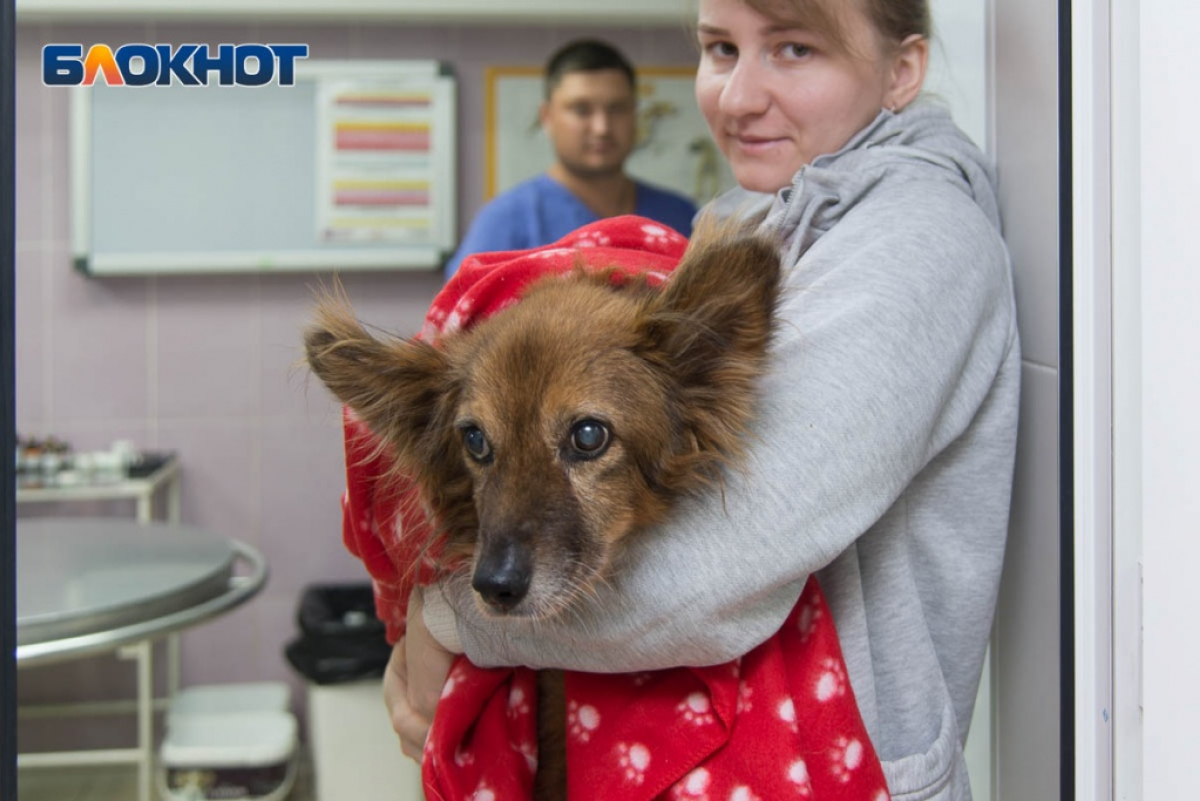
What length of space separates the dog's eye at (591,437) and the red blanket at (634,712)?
0.51 ft

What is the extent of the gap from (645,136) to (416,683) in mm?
2882

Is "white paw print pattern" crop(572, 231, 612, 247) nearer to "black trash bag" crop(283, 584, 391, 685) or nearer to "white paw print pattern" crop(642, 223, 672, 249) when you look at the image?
"white paw print pattern" crop(642, 223, 672, 249)

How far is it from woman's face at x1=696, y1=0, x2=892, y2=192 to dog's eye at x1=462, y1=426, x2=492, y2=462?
0.40m

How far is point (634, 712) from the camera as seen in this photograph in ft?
2.89

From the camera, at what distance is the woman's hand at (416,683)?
0.99 m

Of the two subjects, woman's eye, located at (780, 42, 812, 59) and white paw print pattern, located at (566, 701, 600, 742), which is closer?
white paw print pattern, located at (566, 701, 600, 742)

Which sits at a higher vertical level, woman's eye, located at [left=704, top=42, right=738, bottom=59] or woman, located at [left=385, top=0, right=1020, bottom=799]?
woman's eye, located at [left=704, top=42, right=738, bottom=59]

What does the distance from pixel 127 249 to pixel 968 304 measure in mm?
3051

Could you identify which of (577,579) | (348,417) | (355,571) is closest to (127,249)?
(355,571)

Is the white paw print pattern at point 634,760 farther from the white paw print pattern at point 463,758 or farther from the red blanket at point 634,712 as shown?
the white paw print pattern at point 463,758

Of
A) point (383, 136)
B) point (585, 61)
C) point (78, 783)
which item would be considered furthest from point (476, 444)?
point (383, 136)

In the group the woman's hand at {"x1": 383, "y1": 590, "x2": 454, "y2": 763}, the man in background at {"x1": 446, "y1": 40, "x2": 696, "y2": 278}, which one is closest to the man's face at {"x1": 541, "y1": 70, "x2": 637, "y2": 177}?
the man in background at {"x1": 446, "y1": 40, "x2": 696, "y2": 278}

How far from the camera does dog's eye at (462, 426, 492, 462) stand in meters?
0.90

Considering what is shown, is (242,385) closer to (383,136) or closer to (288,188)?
(288,188)
